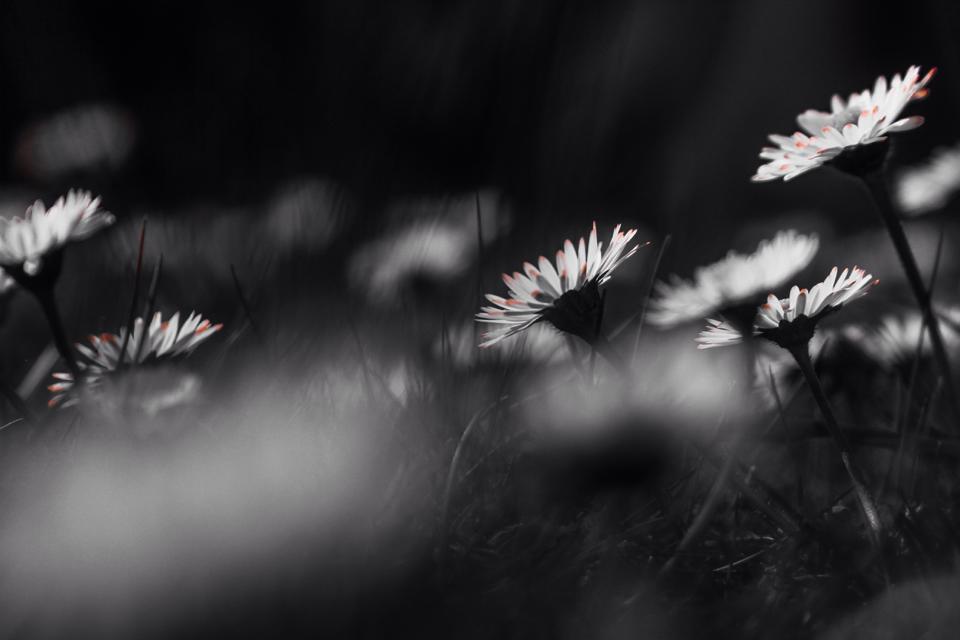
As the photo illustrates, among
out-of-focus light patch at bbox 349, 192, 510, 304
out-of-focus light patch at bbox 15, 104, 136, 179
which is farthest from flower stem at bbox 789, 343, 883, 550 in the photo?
out-of-focus light patch at bbox 15, 104, 136, 179

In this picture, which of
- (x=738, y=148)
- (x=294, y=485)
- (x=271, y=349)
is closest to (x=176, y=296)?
(x=271, y=349)

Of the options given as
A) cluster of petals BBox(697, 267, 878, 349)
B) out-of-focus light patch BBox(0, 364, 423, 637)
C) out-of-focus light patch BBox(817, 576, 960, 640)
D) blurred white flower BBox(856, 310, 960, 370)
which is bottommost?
out-of-focus light patch BBox(817, 576, 960, 640)

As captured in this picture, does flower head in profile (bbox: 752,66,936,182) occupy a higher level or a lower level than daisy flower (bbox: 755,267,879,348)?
higher

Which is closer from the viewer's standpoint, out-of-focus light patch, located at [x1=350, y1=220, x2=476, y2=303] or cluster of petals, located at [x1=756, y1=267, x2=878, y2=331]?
cluster of petals, located at [x1=756, y1=267, x2=878, y2=331]

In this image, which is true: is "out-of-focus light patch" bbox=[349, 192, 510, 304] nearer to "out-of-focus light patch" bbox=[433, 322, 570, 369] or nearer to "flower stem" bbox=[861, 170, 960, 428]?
"out-of-focus light patch" bbox=[433, 322, 570, 369]

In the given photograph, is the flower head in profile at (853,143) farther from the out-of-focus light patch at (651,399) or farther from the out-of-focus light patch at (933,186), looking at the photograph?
the out-of-focus light patch at (933,186)

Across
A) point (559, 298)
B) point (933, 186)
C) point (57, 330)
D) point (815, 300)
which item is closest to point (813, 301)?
point (815, 300)

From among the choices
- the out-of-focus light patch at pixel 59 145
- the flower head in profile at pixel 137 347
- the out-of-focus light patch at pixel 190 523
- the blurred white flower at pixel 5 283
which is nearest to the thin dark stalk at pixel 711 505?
the out-of-focus light patch at pixel 190 523
